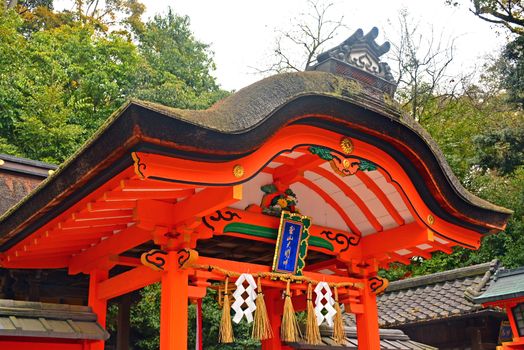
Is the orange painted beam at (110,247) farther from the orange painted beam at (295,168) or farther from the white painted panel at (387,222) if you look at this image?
→ the white painted panel at (387,222)

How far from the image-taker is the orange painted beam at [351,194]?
19.4 ft

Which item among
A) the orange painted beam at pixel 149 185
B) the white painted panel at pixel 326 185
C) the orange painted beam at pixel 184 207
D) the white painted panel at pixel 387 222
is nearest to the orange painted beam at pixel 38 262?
the orange painted beam at pixel 184 207

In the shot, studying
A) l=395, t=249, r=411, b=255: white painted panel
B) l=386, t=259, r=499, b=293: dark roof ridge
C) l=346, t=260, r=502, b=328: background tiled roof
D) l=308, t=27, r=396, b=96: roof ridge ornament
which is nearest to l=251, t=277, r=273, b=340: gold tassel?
l=395, t=249, r=411, b=255: white painted panel

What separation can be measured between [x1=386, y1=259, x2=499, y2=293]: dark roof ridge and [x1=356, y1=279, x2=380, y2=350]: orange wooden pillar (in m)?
6.29

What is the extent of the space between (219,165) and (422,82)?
1995 centimetres

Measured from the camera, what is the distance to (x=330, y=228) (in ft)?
21.2

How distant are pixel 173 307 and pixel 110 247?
1.30 metres

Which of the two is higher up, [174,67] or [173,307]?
[174,67]

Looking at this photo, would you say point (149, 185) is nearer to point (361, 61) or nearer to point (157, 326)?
point (361, 61)

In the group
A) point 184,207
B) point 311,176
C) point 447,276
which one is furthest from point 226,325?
point 447,276

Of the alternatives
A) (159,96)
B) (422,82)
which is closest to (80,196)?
(159,96)

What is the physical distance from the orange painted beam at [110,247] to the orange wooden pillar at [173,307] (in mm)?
441

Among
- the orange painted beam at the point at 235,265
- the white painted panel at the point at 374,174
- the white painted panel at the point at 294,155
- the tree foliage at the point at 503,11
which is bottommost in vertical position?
the orange painted beam at the point at 235,265

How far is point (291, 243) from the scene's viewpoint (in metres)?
5.78
